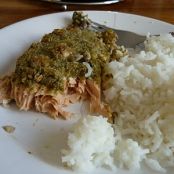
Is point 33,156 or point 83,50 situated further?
point 83,50

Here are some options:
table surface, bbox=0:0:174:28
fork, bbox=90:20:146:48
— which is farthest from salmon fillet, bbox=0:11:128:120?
table surface, bbox=0:0:174:28

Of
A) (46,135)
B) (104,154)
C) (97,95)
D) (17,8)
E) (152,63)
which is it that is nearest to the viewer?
(104,154)

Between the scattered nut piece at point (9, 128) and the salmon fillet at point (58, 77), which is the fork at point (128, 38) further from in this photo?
the scattered nut piece at point (9, 128)

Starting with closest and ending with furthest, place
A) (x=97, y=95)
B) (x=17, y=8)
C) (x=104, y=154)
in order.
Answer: (x=104, y=154), (x=97, y=95), (x=17, y=8)

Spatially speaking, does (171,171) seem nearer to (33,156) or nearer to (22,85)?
(33,156)

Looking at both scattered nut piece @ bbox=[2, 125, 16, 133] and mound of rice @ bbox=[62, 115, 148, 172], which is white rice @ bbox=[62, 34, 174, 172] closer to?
mound of rice @ bbox=[62, 115, 148, 172]

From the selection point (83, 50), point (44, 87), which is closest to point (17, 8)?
point (83, 50)

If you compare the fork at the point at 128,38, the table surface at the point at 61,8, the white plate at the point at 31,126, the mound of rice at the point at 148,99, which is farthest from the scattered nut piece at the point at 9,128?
the table surface at the point at 61,8
